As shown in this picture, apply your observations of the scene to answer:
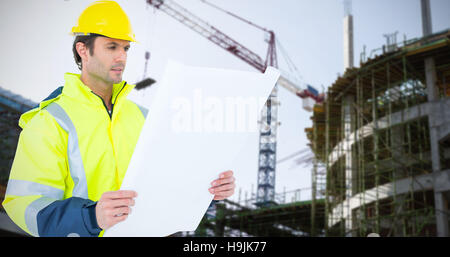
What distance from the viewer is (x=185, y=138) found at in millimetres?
1495

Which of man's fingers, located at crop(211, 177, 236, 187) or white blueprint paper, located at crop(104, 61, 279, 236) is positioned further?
man's fingers, located at crop(211, 177, 236, 187)

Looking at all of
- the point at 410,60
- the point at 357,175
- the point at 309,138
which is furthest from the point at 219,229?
the point at 410,60

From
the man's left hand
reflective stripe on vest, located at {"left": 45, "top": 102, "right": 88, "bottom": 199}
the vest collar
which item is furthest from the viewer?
the vest collar

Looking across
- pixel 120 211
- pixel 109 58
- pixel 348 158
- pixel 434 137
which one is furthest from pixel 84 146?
pixel 348 158

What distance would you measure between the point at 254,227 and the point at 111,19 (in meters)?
39.0

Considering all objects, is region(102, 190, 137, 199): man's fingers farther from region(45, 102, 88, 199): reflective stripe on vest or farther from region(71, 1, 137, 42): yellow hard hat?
region(71, 1, 137, 42): yellow hard hat

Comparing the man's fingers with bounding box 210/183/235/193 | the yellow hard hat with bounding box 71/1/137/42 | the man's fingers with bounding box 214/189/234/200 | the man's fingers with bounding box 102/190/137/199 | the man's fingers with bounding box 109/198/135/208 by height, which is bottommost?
the man's fingers with bounding box 109/198/135/208

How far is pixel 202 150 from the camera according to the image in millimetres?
1552

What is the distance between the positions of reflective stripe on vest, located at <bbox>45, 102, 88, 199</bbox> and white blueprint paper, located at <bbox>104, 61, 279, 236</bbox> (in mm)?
344

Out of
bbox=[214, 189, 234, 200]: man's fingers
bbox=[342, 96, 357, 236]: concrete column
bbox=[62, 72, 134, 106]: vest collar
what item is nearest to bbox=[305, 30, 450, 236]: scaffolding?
bbox=[342, 96, 357, 236]: concrete column

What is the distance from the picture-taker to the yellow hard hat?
1.96 meters

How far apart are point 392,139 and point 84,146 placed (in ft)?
76.7
